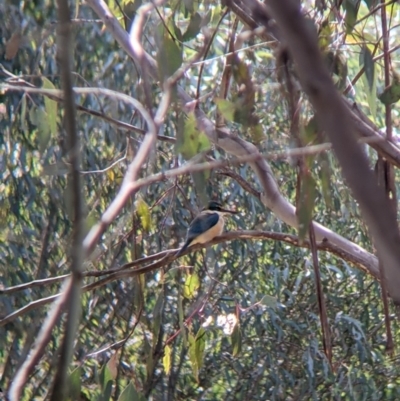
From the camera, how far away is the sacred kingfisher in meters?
3.05

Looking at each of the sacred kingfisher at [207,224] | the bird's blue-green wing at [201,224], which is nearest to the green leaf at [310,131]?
the sacred kingfisher at [207,224]

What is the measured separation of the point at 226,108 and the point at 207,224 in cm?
171

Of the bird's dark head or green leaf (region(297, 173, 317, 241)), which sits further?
the bird's dark head

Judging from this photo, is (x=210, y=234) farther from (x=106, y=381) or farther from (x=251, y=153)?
(x=106, y=381)

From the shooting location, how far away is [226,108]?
1542mm

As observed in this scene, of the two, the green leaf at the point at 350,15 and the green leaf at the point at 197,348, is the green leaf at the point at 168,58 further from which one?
the green leaf at the point at 197,348

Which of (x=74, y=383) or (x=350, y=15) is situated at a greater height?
(x=350, y=15)

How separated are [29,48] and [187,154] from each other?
76.0 inches

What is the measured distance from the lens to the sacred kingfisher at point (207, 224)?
3.05 metres

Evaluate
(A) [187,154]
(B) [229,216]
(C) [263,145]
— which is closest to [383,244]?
(A) [187,154]

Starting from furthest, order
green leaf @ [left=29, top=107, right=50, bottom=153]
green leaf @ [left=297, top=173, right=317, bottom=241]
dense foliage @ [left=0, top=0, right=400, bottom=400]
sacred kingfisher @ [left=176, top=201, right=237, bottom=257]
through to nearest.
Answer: sacred kingfisher @ [left=176, top=201, right=237, bottom=257] < dense foliage @ [left=0, top=0, right=400, bottom=400] < green leaf @ [left=29, top=107, right=50, bottom=153] < green leaf @ [left=297, top=173, right=317, bottom=241]

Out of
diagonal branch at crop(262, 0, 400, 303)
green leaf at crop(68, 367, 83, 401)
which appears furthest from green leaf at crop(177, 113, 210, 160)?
diagonal branch at crop(262, 0, 400, 303)

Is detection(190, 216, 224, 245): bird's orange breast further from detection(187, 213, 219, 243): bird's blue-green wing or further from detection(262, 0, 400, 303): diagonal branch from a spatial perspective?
detection(262, 0, 400, 303): diagonal branch

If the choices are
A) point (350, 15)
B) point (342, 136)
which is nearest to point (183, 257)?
point (350, 15)
